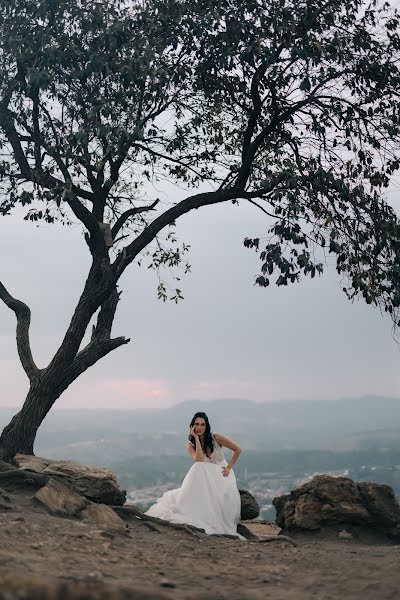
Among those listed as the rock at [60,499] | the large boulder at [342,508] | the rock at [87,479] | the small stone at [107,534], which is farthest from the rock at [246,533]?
the small stone at [107,534]

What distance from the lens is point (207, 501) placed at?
56.3 ft

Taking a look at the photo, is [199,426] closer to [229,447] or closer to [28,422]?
[229,447]

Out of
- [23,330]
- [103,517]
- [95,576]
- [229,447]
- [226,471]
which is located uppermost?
[23,330]

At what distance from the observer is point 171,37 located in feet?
64.4

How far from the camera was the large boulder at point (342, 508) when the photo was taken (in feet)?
59.4

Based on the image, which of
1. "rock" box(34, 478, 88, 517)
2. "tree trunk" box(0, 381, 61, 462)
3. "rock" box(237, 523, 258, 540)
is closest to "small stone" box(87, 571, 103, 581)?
"rock" box(34, 478, 88, 517)

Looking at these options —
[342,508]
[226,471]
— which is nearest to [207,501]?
[226,471]

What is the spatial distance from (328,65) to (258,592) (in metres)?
14.4

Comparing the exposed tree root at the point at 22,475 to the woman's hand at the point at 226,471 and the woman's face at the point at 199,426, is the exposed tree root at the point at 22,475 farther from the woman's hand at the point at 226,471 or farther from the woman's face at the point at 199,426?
the woman's hand at the point at 226,471

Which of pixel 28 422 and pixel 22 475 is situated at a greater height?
pixel 28 422

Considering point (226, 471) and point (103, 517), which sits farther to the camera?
point (226, 471)

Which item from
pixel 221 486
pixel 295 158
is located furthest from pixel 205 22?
pixel 221 486

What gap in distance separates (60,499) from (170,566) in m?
4.93

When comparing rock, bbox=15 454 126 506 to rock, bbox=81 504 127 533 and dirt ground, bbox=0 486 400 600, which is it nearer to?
rock, bbox=81 504 127 533
